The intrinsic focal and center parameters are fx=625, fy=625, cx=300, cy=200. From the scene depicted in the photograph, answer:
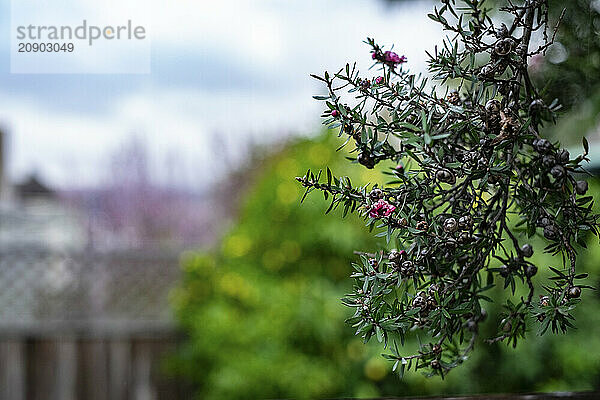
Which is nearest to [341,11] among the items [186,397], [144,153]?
[144,153]

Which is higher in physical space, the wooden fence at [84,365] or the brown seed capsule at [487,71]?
the brown seed capsule at [487,71]

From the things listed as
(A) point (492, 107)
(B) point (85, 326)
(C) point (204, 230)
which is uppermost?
(C) point (204, 230)

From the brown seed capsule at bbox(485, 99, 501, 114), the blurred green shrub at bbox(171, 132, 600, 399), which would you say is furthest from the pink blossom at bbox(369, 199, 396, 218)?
the blurred green shrub at bbox(171, 132, 600, 399)

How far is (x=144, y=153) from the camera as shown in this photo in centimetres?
255

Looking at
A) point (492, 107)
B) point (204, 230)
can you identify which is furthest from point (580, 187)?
point (204, 230)

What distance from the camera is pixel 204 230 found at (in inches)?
105

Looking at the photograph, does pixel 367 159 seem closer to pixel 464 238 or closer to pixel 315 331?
pixel 464 238

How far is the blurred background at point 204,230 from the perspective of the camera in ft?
6.41

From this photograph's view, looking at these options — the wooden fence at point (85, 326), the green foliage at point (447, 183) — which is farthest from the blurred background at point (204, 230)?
the green foliage at point (447, 183)

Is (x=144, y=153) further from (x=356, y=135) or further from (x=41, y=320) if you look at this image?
(x=356, y=135)

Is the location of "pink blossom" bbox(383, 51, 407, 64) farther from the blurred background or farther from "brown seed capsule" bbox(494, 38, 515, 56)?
the blurred background

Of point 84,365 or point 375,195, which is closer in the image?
point 375,195

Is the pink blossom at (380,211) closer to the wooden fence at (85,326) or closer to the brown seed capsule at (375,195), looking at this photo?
the brown seed capsule at (375,195)

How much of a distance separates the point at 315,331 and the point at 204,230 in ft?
3.03
